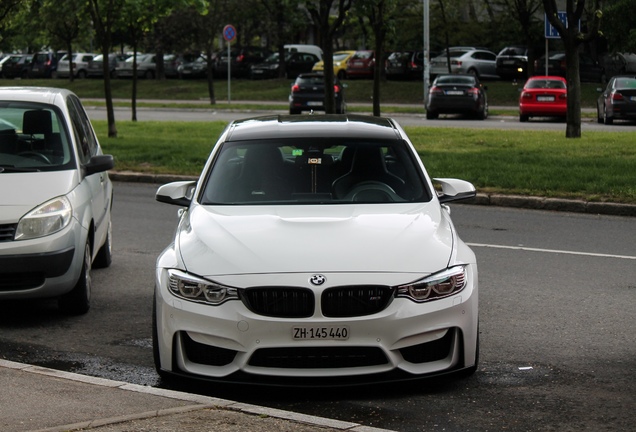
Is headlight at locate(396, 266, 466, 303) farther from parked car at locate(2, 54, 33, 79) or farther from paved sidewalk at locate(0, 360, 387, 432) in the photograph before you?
parked car at locate(2, 54, 33, 79)

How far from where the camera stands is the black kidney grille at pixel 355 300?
6133mm

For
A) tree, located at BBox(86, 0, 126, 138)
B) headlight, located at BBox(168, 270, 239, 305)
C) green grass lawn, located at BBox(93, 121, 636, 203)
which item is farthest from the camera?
tree, located at BBox(86, 0, 126, 138)

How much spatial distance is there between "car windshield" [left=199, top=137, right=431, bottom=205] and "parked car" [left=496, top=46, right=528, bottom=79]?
46432 millimetres

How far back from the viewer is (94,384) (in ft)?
20.6

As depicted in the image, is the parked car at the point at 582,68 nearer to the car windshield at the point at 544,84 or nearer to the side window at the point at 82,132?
the car windshield at the point at 544,84

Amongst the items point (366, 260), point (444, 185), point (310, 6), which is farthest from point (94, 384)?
point (310, 6)

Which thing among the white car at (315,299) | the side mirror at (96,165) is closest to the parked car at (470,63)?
the side mirror at (96,165)

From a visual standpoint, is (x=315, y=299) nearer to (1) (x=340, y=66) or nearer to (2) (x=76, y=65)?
(1) (x=340, y=66)

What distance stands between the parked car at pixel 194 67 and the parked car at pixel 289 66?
2696mm

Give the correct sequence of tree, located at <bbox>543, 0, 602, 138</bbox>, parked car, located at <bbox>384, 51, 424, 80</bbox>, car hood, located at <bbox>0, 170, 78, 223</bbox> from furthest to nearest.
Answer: parked car, located at <bbox>384, 51, 424, 80</bbox> → tree, located at <bbox>543, 0, 602, 138</bbox> → car hood, located at <bbox>0, 170, 78, 223</bbox>

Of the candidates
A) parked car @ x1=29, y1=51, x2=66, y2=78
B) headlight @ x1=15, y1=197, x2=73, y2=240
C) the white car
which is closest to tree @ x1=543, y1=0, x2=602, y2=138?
headlight @ x1=15, y1=197, x2=73, y2=240

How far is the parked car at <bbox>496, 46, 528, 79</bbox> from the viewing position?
53.3m

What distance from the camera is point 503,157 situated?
790 inches

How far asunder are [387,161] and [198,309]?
2219 millimetres
